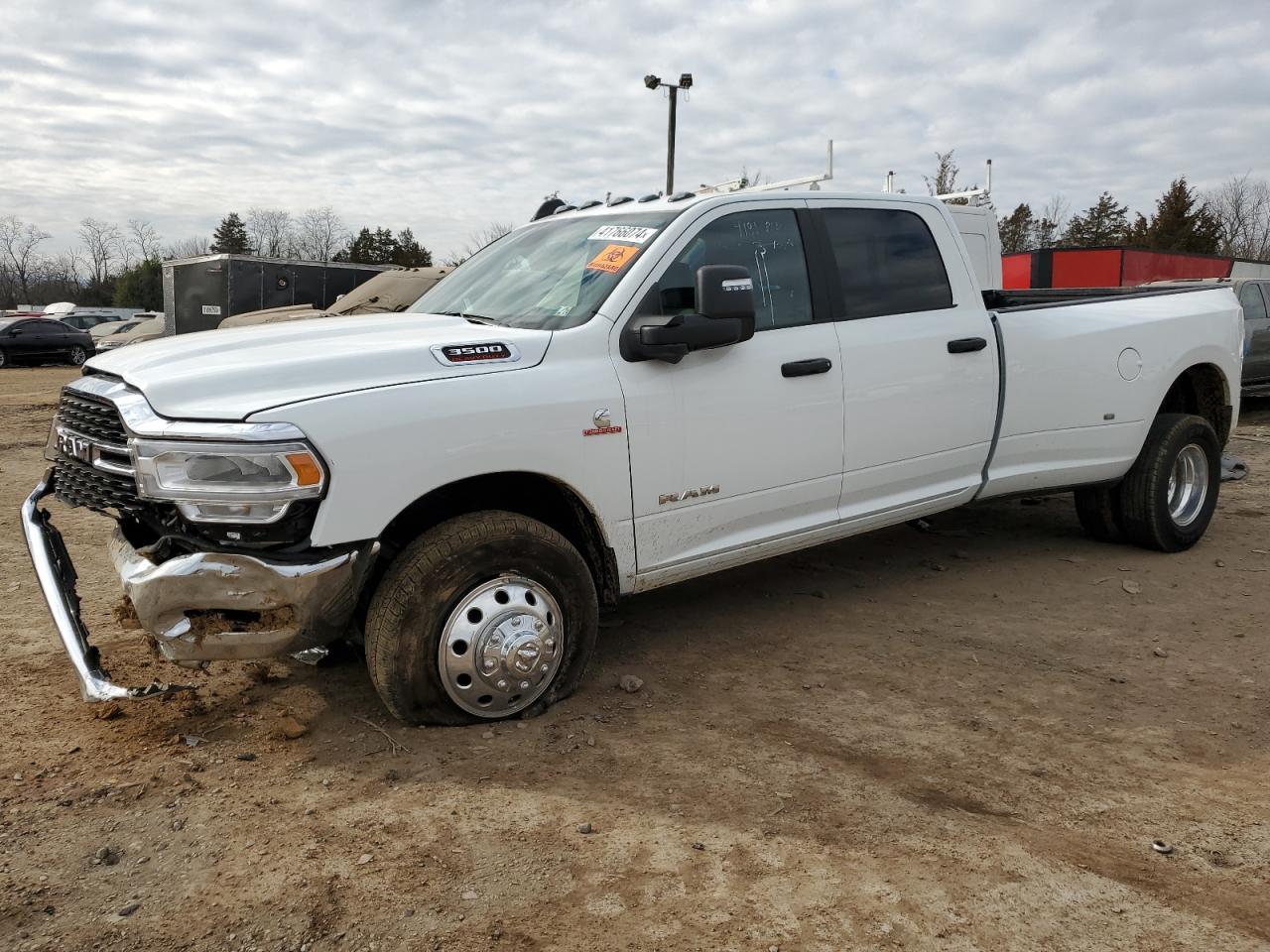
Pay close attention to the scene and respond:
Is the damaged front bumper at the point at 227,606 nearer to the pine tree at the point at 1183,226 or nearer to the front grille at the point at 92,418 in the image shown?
the front grille at the point at 92,418

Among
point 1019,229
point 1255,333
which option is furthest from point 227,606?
point 1019,229

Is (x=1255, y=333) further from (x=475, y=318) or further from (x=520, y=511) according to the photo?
(x=520, y=511)

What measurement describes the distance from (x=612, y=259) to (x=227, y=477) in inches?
68.2

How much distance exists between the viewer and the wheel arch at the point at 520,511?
3572mm

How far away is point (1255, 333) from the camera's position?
43.2 ft

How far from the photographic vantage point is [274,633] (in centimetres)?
321

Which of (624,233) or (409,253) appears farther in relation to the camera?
(409,253)

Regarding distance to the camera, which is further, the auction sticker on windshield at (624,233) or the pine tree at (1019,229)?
the pine tree at (1019,229)

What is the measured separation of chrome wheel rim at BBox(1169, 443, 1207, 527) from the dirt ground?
118cm

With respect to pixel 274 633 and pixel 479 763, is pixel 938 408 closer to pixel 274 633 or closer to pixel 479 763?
pixel 479 763

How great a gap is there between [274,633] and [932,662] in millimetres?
2709

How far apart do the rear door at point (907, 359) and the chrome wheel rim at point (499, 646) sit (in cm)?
165

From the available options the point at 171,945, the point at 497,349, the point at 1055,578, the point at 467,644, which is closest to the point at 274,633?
the point at 467,644

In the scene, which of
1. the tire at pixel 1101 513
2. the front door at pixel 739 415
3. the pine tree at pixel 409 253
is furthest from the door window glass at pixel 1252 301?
the pine tree at pixel 409 253
